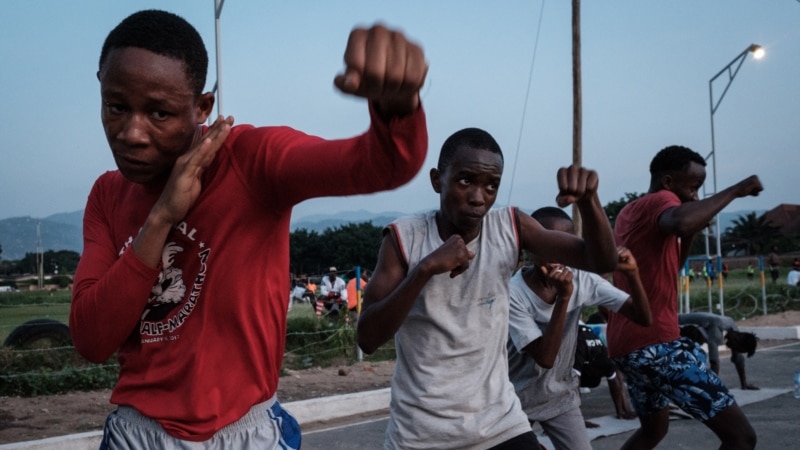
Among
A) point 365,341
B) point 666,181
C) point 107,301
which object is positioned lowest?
point 365,341

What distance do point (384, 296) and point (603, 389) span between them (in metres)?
7.94

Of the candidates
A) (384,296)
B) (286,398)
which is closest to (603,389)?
(286,398)

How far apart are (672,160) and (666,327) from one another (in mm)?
1033

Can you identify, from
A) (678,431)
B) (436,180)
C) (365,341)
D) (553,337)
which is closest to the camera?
(365,341)

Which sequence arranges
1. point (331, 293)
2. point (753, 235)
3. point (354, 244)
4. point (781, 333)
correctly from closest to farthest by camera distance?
point (781, 333)
point (331, 293)
point (354, 244)
point (753, 235)

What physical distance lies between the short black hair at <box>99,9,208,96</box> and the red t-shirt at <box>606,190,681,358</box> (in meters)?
3.49

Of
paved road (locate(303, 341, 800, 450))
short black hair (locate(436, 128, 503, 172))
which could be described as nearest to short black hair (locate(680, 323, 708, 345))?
paved road (locate(303, 341, 800, 450))

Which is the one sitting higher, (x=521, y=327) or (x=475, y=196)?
(x=475, y=196)

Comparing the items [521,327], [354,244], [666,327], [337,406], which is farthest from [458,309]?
[354,244]

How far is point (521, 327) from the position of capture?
167 inches

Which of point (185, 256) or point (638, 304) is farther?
point (638, 304)

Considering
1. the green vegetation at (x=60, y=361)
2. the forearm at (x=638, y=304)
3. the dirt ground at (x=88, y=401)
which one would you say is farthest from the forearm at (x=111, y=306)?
the green vegetation at (x=60, y=361)

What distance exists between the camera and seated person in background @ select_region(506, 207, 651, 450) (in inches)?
163

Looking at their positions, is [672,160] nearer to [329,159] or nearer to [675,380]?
[675,380]
